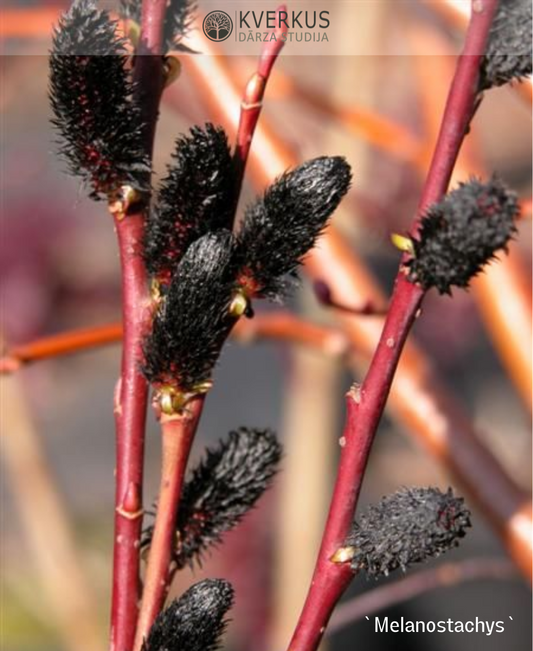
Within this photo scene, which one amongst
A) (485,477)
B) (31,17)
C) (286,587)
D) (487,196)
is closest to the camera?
(487,196)

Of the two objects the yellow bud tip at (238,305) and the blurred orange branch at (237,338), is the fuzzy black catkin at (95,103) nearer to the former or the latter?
the yellow bud tip at (238,305)

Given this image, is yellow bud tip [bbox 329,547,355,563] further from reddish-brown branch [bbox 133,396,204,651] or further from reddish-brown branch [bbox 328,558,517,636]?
reddish-brown branch [bbox 328,558,517,636]

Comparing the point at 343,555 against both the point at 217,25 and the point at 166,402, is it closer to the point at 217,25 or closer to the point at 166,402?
the point at 166,402

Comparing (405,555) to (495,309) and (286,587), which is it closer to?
(495,309)

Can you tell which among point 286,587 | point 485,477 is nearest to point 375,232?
point 485,477

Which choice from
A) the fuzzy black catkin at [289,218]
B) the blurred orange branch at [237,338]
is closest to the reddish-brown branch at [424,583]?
the blurred orange branch at [237,338]

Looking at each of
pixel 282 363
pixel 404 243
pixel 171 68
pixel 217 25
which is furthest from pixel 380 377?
pixel 282 363

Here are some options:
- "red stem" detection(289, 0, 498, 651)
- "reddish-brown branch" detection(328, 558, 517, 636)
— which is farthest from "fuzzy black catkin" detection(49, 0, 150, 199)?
"reddish-brown branch" detection(328, 558, 517, 636)
